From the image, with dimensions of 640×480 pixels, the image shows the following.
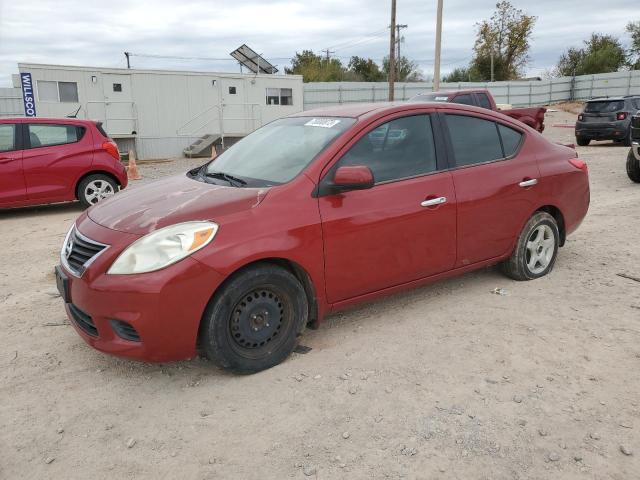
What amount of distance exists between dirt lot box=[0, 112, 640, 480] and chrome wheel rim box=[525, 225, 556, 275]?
1.03 feet

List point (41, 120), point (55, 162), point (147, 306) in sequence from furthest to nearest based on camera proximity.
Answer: point (41, 120) → point (55, 162) → point (147, 306)

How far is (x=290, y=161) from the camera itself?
3750 mm

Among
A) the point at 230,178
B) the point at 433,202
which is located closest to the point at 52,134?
the point at 230,178

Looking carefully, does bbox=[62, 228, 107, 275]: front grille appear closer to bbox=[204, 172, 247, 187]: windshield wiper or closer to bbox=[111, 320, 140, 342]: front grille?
bbox=[111, 320, 140, 342]: front grille

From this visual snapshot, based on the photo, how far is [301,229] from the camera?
3.37m

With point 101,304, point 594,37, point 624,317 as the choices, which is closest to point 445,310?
point 624,317

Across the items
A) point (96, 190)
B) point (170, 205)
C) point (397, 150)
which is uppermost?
point (397, 150)

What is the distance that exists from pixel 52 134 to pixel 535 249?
24.5ft

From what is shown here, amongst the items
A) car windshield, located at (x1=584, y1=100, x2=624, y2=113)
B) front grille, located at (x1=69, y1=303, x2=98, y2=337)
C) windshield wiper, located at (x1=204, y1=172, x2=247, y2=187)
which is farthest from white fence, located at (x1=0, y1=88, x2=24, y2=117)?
front grille, located at (x1=69, y1=303, x2=98, y2=337)

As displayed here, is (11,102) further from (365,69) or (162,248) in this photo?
(365,69)

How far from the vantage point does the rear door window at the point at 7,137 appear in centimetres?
830

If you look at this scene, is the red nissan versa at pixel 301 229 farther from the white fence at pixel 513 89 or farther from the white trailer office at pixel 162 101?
the white fence at pixel 513 89

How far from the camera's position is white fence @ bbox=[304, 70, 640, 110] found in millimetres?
30672

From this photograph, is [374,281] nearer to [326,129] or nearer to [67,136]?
[326,129]
